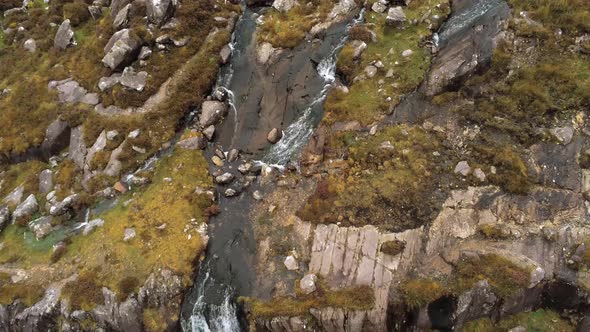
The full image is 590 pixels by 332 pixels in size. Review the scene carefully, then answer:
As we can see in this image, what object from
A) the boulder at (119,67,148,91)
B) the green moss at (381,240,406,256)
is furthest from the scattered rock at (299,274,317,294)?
the boulder at (119,67,148,91)

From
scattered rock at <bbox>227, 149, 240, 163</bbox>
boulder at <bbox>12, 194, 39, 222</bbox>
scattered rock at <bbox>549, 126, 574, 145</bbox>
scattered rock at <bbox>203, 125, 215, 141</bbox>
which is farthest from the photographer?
scattered rock at <bbox>203, 125, 215, 141</bbox>

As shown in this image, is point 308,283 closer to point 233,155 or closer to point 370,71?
point 233,155

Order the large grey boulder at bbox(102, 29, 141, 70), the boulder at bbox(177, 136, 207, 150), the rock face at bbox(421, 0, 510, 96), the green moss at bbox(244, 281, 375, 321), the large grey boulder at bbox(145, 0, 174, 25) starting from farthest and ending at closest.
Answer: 1. the large grey boulder at bbox(145, 0, 174, 25)
2. the large grey boulder at bbox(102, 29, 141, 70)
3. the boulder at bbox(177, 136, 207, 150)
4. the rock face at bbox(421, 0, 510, 96)
5. the green moss at bbox(244, 281, 375, 321)

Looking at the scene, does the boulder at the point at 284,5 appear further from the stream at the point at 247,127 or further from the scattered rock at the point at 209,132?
the scattered rock at the point at 209,132

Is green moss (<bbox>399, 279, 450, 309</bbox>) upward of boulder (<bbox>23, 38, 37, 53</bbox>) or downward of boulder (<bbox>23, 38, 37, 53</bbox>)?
downward

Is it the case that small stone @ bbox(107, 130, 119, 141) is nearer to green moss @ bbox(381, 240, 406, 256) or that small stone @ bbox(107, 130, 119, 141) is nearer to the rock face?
green moss @ bbox(381, 240, 406, 256)

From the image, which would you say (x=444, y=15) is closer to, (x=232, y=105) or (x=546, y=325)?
(x=232, y=105)
